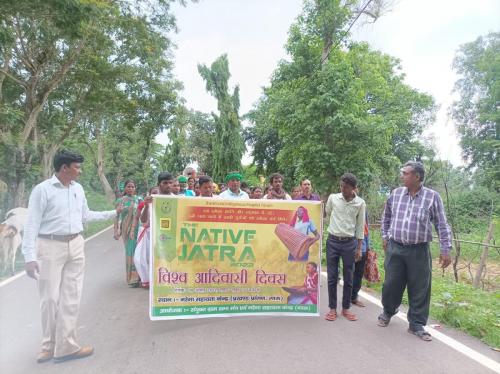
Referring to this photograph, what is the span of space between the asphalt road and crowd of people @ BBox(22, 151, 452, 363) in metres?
0.23

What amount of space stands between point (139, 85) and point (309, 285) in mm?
14427

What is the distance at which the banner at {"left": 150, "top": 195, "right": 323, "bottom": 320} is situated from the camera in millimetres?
4348

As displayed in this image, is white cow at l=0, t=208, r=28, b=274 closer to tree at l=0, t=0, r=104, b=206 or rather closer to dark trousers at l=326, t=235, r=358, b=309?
tree at l=0, t=0, r=104, b=206

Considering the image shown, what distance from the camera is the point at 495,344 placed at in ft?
13.2

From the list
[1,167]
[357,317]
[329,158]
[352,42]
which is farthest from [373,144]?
[1,167]

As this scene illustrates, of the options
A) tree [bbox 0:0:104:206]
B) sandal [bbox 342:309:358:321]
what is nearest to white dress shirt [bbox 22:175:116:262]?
sandal [bbox 342:309:358:321]

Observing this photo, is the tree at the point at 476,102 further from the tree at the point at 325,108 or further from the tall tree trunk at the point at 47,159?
the tall tree trunk at the point at 47,159

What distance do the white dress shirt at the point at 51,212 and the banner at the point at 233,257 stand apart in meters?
0.87

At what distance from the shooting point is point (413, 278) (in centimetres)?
436

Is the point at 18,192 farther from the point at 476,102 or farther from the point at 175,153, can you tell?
the point at 476,102

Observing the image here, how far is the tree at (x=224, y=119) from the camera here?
25.7 m

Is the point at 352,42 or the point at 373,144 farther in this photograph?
the point at 352,42

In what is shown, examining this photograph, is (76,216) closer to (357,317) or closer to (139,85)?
(357,317)

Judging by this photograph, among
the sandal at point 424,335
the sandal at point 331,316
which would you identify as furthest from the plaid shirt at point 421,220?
the sandal at point 331,316
